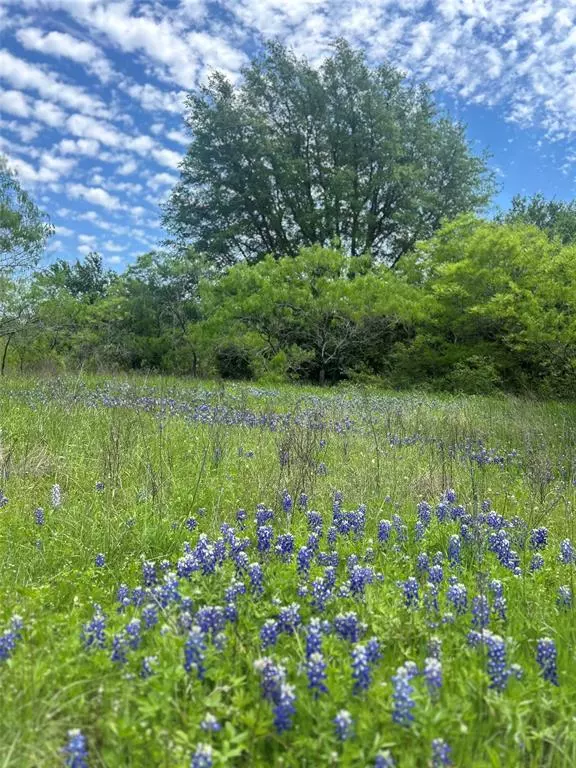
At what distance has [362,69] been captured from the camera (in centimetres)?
2675

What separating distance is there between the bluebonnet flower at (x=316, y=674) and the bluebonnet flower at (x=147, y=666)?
1.59ft

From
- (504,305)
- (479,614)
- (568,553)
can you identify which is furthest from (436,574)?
(504,305)

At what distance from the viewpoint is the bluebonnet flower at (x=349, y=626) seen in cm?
200

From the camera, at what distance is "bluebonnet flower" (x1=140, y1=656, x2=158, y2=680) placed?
5.77 feet

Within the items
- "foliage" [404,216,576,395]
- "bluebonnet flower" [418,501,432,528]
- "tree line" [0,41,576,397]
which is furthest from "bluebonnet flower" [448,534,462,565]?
"foliage" [404,216,576,395]

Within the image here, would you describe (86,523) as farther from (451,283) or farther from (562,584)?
(451,283)

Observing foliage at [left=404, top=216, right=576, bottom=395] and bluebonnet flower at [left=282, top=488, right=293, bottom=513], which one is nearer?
bluebonnet flower at [left=282, top=488, right=293, bottom=513]

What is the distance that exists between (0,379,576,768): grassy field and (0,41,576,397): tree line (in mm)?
4369

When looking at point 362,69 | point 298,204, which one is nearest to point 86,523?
point 298,204

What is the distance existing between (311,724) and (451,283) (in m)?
16.6

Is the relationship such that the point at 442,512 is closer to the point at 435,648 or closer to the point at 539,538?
the point at 539,538

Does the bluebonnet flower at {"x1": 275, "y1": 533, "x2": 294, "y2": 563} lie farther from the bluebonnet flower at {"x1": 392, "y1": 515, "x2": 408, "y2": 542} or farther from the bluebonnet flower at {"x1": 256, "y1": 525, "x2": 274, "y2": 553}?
the bluebonnet flower at {"x1": 392, "y1": 515, "x2": 408, "y2": 542}

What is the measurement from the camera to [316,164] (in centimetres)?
2778

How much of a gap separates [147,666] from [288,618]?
532 millimetres
